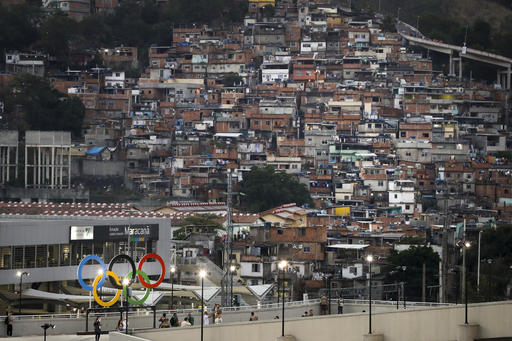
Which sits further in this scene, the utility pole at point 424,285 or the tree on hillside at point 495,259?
the tree on hillside at point 495,259

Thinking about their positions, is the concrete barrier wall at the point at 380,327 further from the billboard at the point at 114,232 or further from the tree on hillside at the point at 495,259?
the tree on hillside at the point at 495,259

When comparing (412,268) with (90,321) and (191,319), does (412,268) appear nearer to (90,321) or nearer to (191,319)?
(191,319)

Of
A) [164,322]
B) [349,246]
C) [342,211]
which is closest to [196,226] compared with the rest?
[349,246]

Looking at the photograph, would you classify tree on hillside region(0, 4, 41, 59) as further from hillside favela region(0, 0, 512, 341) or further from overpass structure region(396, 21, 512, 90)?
overpass structure region(396, 21, 512, 90)

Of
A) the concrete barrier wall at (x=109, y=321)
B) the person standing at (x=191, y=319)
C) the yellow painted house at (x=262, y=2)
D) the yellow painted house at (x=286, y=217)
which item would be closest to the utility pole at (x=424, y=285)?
the yellow painted house at (x=286, y=217)

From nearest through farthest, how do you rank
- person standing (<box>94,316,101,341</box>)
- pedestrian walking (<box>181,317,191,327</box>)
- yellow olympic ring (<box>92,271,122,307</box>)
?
1. person standing (<box>94,316,101,341</box>)
2. pedestrian walking (<box>181,317,191,327</box>)
3. yellow olympic ring (<box>92,271,122,307</box>)

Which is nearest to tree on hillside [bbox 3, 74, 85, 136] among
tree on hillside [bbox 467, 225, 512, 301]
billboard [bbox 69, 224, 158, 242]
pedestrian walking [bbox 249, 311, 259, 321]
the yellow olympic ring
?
tree on hillside [bbox 467, 225, 512, 301]

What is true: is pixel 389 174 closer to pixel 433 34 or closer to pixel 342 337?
pixel 433 34
